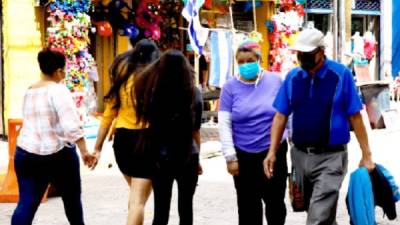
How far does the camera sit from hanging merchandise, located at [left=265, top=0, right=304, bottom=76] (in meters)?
20.6

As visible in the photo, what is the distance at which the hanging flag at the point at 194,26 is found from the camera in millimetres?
15148

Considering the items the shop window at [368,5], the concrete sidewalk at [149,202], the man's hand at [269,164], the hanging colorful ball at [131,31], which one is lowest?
the concrete sidewalk at [149,202]

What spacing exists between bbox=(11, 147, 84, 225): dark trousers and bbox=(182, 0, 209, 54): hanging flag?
899 centimetres

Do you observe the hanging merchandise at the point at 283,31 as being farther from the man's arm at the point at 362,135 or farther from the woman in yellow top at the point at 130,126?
the man's arm at the point at 362,135

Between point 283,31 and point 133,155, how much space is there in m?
14.8

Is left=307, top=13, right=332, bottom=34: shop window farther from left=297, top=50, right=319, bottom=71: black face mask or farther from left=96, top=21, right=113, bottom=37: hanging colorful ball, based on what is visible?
left=297, top=50, right=319, bottom=71: black face mask

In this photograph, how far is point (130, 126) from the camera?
645 cm

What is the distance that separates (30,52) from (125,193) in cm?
636

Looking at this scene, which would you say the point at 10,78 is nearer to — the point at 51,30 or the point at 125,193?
the point at 51,30

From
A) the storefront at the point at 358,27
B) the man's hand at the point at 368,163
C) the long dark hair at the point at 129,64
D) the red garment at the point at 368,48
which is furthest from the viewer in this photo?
the red garment at the point at 368,48

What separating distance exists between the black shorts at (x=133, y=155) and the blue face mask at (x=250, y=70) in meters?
0.88

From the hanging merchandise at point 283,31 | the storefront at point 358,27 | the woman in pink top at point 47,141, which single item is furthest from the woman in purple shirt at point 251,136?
the hanging merchandise at point 283,31

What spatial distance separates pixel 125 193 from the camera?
398 inches

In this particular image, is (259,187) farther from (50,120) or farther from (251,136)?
(50,120)
